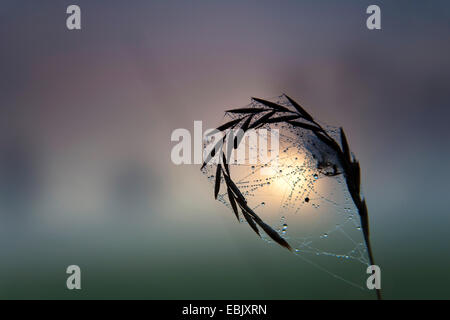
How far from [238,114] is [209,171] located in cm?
16

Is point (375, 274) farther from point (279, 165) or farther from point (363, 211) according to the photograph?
point (279, 165)

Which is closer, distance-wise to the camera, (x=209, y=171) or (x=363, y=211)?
(x=363, y=211)

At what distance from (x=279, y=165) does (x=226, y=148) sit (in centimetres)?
17

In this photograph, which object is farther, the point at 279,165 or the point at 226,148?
the point at 279,165

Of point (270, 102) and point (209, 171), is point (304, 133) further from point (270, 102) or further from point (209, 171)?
point (209, 171)

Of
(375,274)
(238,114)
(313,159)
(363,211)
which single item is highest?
(238,114)

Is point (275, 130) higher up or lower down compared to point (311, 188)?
higher up

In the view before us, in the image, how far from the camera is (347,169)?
586 millimetres

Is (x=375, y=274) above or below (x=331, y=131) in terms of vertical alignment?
below
